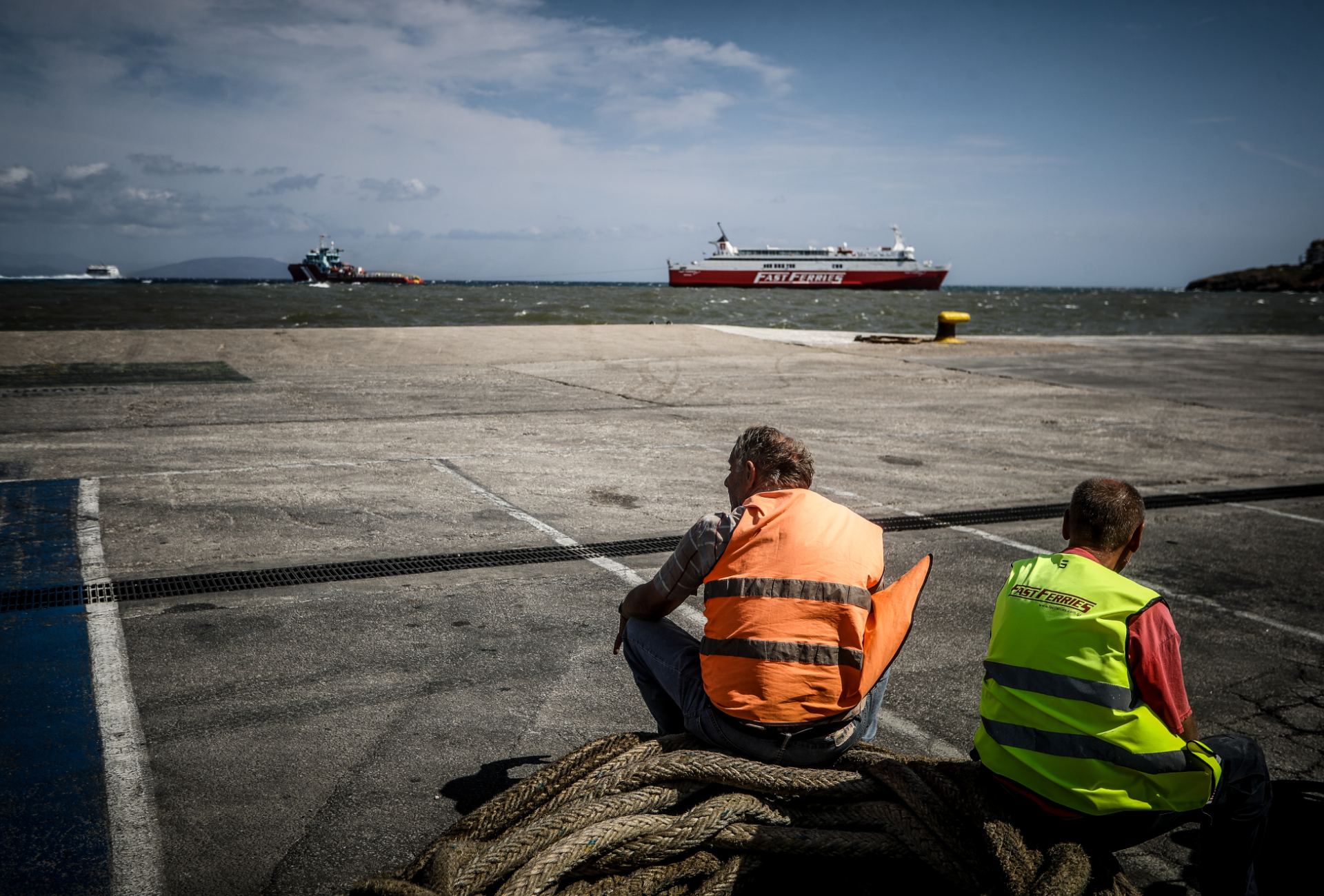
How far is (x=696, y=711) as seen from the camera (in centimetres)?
309

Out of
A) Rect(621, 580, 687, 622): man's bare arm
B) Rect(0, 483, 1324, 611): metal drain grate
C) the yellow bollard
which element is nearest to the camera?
Rect(621, 580, 687, 622): man's bare arm

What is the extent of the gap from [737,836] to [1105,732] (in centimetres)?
105

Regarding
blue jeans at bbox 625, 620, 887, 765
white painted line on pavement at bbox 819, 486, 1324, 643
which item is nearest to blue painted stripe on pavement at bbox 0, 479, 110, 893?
blue jeans at bbox 625, 620, 887, 765

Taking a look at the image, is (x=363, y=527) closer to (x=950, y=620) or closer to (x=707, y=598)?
(x=950, y=620)

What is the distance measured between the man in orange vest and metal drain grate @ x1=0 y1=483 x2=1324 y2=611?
3297 millimetres

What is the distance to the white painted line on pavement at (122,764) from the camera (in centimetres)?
307

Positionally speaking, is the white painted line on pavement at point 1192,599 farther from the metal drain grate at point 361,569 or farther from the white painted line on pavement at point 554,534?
the white painted line on pavement at point 554,534

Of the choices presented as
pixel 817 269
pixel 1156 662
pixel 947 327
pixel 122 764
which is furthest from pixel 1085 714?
pixel 817 269

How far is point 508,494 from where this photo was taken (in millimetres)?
7914

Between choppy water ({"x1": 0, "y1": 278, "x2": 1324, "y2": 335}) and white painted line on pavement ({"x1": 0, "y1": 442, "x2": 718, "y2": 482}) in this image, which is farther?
choppy water ({"x1": 0, "y1": 278, "x2": 1324, "y2": 335})

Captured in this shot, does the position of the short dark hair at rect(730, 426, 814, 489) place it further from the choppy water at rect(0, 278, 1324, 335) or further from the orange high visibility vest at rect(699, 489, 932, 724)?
the choppy water at rect(0, 278, 1324, 335)

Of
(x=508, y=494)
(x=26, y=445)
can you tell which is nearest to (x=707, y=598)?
(x=508, y=494)

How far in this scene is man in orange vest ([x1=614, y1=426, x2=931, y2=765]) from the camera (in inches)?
112

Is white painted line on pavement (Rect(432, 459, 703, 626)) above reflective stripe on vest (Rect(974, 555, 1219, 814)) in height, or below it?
below
